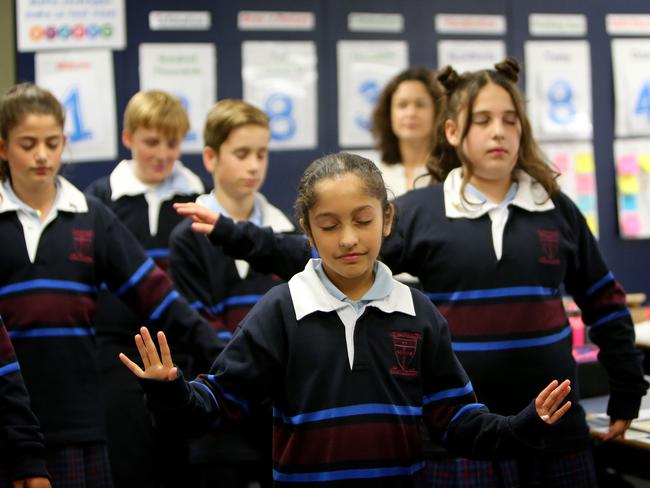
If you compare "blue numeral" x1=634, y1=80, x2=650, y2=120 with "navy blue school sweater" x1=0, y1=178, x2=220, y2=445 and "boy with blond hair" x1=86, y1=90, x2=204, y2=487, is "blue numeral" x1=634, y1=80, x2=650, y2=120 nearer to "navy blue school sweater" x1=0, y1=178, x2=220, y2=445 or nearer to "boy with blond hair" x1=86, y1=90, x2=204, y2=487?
"boy with blond hair" x1=86, y1=90, x2=204, y2=487

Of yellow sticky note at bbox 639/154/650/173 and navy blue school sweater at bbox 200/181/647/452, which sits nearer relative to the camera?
navy blue school sweater at bbox 200/181/647/452

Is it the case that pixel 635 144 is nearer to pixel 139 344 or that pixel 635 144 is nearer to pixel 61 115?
pixel 61 115

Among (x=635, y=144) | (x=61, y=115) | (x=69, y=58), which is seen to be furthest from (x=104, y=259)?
(x=635, y=144)

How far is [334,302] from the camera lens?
5.95ft

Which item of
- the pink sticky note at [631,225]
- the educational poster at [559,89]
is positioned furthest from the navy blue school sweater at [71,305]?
the pink sticky note at [631,225]

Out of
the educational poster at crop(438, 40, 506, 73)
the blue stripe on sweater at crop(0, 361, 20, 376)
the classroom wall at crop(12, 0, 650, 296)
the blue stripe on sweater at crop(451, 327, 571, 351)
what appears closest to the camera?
the blue stripe on sweater at crop(0, 361, 20, 376)

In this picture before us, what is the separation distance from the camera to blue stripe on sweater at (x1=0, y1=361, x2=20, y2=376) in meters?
2.17

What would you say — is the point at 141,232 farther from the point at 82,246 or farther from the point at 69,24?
the point at 69,24

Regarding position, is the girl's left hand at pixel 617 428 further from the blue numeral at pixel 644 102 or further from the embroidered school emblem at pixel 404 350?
the blue numeral at pixel 644 102

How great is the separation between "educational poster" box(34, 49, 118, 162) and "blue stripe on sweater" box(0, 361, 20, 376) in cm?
229

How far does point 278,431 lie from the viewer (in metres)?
1.83

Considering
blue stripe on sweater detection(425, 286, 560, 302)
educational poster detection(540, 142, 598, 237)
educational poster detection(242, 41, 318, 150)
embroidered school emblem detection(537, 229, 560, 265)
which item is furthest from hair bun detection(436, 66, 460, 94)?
educational poster detection(540, 142, 598, 237)

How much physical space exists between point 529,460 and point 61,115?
169cm

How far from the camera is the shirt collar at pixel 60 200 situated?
2504 mm
